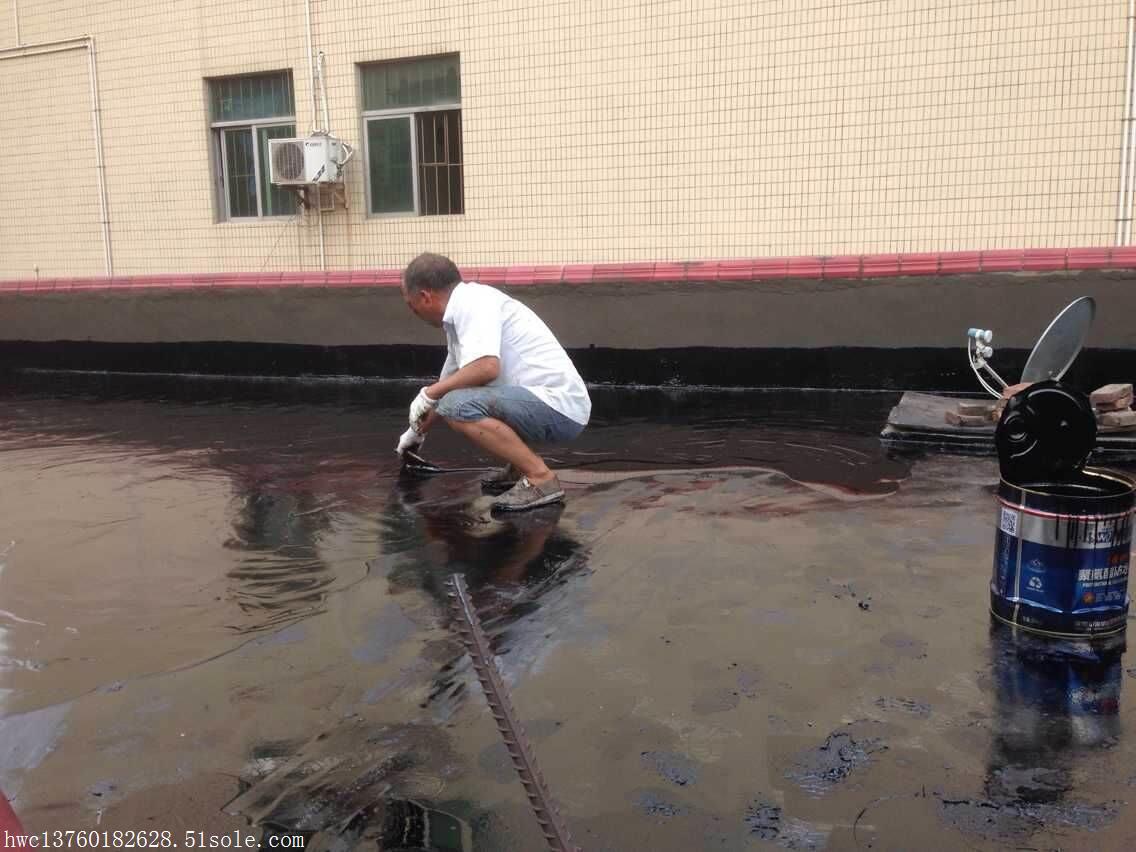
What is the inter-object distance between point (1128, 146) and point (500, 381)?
5.56m

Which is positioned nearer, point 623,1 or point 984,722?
point 984,722

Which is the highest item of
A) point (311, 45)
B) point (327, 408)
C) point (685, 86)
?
point (311, 45)

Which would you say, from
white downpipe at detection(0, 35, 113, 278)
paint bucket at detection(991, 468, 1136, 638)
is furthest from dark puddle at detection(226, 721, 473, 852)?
white downpipe at detection(0, 35, 113, 278)

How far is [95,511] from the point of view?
5.05 metres

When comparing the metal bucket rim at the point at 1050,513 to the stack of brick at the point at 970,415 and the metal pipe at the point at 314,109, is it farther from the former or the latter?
the metal pipe at the point at 314,109

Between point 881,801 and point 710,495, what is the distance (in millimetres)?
2821

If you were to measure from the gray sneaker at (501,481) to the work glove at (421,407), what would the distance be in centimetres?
50

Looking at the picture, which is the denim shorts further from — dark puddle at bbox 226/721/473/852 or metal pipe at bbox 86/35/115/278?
metal pipe at bbox 86/35/115/278

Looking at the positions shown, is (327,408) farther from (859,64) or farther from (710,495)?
(859,64)

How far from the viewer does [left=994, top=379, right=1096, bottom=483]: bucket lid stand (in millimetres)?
3250

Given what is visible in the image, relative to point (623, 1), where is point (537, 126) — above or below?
below

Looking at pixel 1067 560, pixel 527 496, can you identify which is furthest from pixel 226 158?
pixel 1067 560

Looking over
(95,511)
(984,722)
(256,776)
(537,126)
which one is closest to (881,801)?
(984,722)

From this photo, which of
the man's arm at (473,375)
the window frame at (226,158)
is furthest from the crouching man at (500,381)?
the window frame at (226,158)
